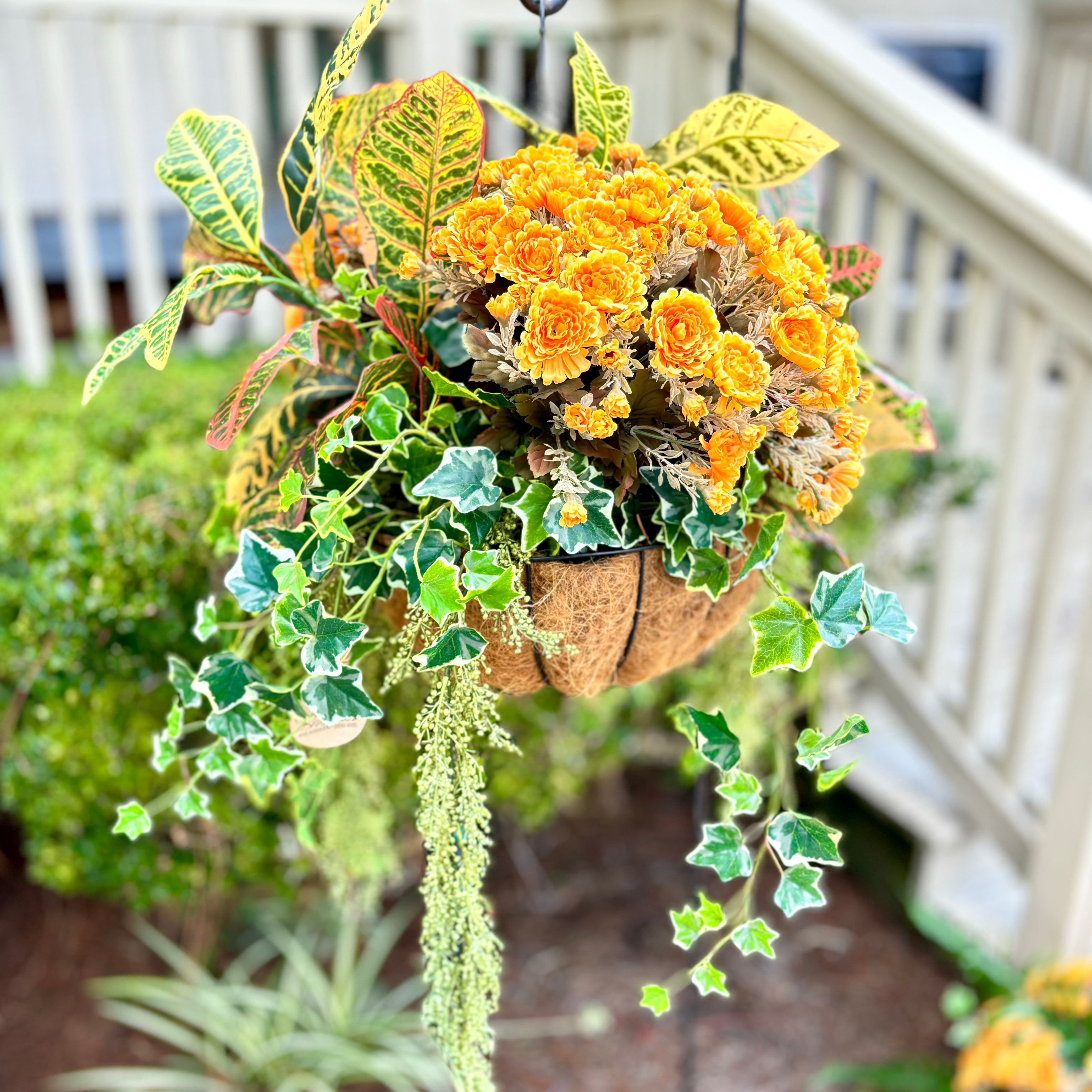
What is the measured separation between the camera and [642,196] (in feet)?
1.91

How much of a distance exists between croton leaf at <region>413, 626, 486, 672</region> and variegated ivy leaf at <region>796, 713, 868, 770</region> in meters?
0.22

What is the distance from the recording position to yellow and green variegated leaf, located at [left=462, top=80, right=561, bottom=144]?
2.37ft

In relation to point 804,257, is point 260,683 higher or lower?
lower

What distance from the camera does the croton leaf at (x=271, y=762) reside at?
714 millimetres

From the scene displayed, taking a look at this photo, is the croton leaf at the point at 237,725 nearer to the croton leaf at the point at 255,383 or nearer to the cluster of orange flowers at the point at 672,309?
the croton leaf at the point at 255,383

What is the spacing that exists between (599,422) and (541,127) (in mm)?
307

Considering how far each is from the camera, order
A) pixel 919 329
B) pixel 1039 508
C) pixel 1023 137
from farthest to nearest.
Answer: pixel 1023 137 < pixel 1039 508 < pixel 919 329

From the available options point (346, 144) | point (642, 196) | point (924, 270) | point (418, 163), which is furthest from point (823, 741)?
point (924, 270)

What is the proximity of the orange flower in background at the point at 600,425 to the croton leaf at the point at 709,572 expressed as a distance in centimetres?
14

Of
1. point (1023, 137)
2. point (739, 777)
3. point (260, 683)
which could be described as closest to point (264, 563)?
point (260, 683)

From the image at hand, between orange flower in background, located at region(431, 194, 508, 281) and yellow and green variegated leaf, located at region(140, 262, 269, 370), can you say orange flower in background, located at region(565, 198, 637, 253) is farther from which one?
yellow and green variegated leaf, located at region(140, 262, 269, 370)

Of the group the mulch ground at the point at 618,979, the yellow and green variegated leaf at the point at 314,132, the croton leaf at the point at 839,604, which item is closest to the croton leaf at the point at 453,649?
the croton leaf at the point at 839,604

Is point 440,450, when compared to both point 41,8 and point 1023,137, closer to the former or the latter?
point 41,8

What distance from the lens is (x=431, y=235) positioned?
0.64m
